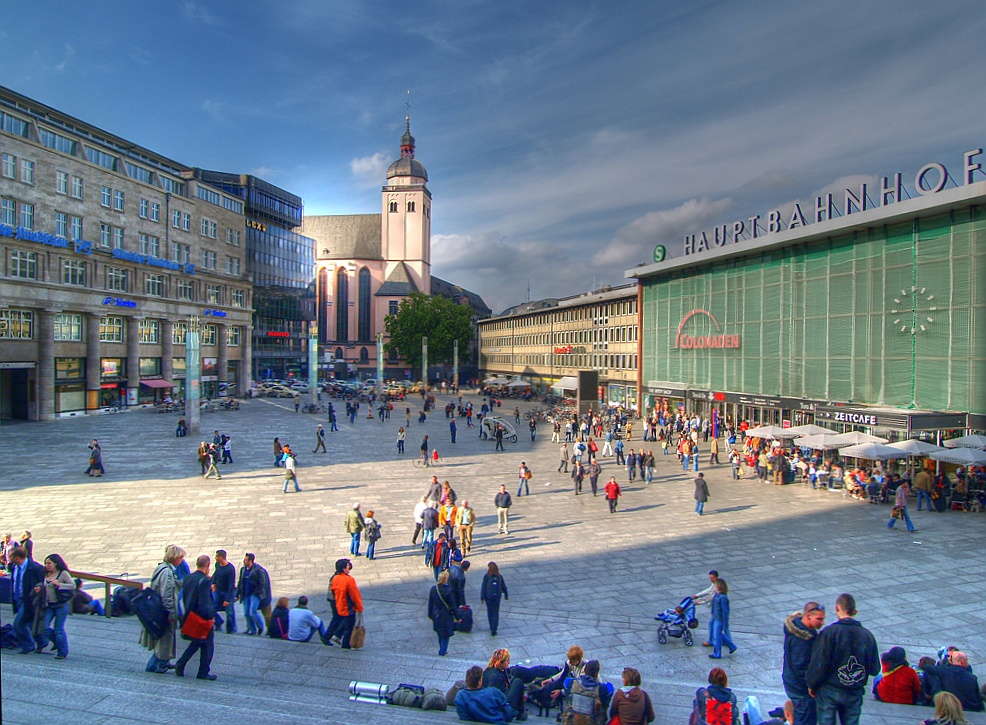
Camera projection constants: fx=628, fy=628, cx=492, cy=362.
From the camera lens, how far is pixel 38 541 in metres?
16.3

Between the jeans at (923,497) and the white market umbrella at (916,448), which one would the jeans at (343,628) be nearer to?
the jeans at (923,497)

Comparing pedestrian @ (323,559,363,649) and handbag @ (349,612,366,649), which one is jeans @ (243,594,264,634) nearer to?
pedestrian @ (323,559,363,649)

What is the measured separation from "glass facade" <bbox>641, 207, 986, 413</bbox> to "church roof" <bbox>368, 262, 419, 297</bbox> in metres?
83.2

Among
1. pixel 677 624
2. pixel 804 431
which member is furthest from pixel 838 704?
pixel 804 431

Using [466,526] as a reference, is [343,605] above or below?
above

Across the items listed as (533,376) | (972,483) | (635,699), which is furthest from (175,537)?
(533,376)

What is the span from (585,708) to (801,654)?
254 centimetres

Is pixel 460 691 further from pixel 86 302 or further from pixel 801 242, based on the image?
pixel 86 302

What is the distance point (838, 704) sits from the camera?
20.4ft

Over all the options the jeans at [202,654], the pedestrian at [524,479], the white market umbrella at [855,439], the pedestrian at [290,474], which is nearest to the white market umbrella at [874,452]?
the white market umbrella at [855,439]

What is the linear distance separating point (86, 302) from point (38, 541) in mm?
39700

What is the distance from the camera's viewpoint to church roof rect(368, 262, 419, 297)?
400ft

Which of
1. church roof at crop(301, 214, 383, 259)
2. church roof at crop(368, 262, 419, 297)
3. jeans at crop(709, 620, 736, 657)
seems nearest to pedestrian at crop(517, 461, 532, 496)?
jeans at crop(709, 620, 736, 657)

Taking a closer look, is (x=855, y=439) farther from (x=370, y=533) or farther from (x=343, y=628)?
(x=343, y=628)
